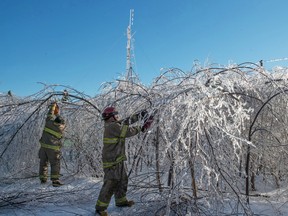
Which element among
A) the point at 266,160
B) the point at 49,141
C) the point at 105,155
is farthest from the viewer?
the point at 49,141

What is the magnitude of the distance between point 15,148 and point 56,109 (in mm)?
1719

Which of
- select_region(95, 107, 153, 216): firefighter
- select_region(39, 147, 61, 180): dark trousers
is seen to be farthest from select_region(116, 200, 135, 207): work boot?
select_region(39, 147, 61, 180): dark trousers

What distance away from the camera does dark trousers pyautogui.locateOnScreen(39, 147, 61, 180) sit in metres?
7.63

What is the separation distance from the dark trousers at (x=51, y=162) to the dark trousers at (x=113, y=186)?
2686 millimetres

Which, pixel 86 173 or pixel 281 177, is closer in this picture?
pixel 281 177

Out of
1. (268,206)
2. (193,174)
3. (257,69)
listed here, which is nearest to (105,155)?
(193,174)

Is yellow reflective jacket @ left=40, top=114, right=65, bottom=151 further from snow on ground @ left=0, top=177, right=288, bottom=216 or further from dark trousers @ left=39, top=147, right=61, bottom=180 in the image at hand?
snow on ground @ left=0, top=177, right=288, bottom=216

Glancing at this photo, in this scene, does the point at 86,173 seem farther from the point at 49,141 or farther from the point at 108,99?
the point at 108,99

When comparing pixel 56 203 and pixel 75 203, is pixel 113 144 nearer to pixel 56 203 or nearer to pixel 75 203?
pixel 75 203

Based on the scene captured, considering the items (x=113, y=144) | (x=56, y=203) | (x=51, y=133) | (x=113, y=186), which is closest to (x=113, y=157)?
(x=113, y=144)

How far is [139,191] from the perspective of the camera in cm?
586

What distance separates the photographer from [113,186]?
522 centimetres

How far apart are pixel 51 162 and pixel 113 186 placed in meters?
3.09

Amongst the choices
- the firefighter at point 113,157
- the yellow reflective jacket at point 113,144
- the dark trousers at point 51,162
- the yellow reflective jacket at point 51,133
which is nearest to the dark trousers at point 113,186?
the firefighter at point 113,157
